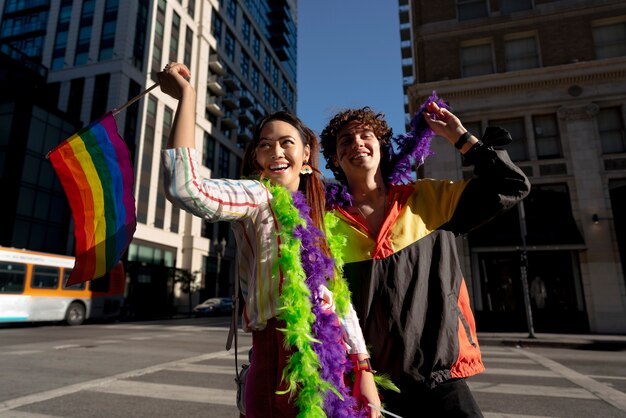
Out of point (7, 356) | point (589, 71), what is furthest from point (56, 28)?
point (589, 71)

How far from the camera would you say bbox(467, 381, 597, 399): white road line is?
226 inches

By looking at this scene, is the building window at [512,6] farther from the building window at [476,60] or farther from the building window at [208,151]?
the building window at [208,151]

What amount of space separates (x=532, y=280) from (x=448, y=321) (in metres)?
18.5

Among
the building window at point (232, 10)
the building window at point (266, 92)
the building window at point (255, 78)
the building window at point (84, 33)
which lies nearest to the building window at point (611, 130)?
the building window at point (84, 33)

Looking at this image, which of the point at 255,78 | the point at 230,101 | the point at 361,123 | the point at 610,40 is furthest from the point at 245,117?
the point at 361,123

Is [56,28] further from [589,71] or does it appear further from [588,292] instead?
[588,292]

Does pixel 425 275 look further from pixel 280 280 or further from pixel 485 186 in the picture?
pixel 280 280

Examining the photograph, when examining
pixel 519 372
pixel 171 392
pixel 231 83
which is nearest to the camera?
pixel 171 392

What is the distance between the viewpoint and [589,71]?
18297 millimetres

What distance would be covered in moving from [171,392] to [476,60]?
20.3 m

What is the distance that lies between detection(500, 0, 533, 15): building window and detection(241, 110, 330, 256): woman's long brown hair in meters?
22.6

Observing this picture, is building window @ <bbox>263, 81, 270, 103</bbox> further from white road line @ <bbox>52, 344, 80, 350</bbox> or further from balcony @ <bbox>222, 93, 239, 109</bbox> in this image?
white road line @ <bbox>52, 344, 80, 350</bbox>

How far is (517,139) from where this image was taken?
19188 mm

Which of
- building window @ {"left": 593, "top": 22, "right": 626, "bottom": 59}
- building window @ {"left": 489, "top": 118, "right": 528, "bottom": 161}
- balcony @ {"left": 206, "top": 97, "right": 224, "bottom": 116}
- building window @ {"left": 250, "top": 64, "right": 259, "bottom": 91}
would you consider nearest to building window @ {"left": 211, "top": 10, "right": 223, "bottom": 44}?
balcony @ {"left": 206, "top": 97, "right": 224, "bottom": 116}
